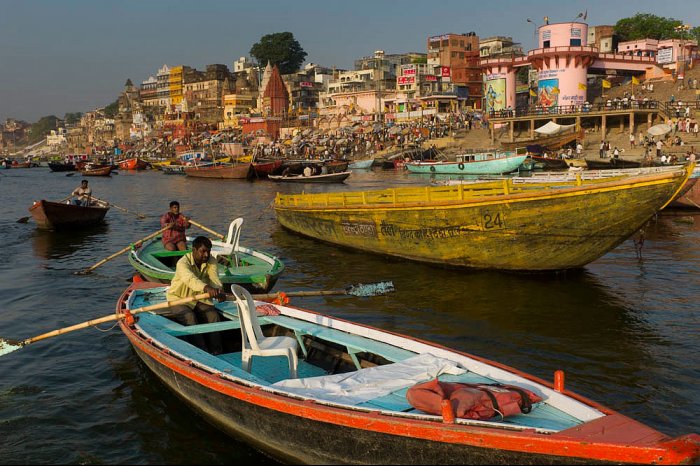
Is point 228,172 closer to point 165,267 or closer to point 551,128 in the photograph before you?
point 551,128

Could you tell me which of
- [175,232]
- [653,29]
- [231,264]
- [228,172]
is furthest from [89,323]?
[653,29]

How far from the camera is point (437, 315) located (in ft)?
39.2

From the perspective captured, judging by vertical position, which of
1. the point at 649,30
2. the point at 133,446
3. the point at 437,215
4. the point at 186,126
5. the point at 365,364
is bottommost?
the point at 133,446

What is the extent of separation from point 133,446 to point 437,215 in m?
9.39

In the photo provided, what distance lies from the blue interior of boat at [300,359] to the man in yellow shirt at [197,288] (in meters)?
0.24

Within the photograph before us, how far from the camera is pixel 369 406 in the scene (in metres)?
5.70

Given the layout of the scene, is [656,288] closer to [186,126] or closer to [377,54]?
[377,54]

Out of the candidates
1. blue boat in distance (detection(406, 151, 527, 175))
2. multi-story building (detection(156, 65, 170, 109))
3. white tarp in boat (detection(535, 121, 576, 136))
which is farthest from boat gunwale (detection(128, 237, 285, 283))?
multi-story building (detection(156, 65, 170, 109))

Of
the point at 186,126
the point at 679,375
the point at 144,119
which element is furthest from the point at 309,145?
the point at 144,119

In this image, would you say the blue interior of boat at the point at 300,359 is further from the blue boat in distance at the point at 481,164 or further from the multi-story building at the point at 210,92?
the multi-story building at the point at 210,92

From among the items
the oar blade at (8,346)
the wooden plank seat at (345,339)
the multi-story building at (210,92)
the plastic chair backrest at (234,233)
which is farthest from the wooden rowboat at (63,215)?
the multi-story building at (210,92)

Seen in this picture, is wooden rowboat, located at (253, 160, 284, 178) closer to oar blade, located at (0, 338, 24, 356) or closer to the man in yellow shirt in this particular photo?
the man in yellow shirt

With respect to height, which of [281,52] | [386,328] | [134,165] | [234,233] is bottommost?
[386,328]

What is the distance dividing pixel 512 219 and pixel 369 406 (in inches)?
346
